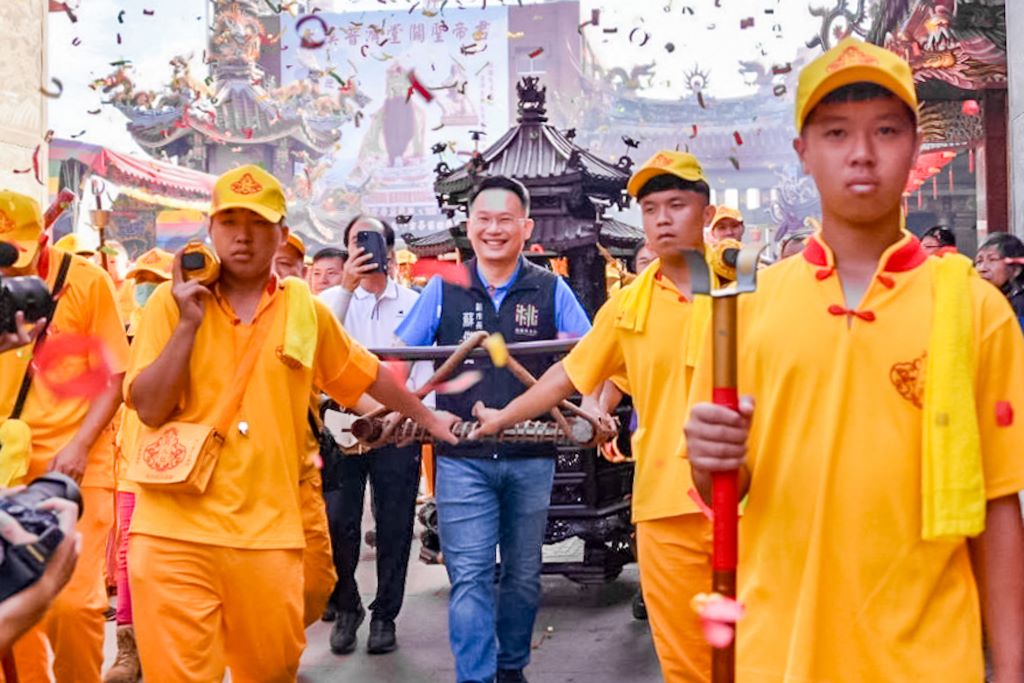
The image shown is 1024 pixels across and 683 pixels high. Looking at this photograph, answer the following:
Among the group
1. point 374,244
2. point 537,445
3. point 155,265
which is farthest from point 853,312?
point 155,265

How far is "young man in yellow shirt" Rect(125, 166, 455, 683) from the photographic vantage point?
4156mm

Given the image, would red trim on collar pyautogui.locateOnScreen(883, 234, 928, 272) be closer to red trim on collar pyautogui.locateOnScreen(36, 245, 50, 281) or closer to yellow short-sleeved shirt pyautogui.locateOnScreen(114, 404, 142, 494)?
yellow short-sleeved shirt pyautogui.locateOnScreen(114, 404, 142, 494)

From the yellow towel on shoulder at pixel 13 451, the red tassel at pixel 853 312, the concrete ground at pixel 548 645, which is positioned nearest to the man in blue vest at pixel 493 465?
the concrete ground at pixel 548 645

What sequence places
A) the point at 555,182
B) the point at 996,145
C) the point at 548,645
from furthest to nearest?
the point at 996,145
the point at 555,182
the point at 548,645

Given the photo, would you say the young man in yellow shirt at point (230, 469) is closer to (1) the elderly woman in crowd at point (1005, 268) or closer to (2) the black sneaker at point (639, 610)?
(2) the black sneaker at point (639, 610)

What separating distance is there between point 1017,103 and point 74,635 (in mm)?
8123

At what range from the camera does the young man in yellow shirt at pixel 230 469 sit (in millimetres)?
4156

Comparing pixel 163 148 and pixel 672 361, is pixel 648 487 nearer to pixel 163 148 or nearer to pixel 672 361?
pixel 672 361

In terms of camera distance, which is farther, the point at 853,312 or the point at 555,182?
the point at 555,182

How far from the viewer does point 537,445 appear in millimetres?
5672

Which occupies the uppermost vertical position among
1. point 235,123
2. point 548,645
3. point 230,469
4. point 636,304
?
point 235,123

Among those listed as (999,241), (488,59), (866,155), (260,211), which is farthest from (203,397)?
(488,59)

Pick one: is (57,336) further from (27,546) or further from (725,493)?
(725,493)

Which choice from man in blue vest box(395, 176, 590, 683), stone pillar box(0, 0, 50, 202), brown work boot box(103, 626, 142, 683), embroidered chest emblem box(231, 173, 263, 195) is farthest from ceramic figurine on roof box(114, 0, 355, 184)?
embroidered chest emblem box(231, 173, 263, 195)
